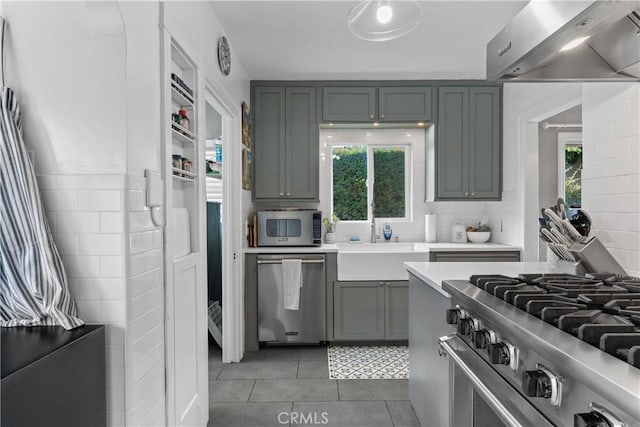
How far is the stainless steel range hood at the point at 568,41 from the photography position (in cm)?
100

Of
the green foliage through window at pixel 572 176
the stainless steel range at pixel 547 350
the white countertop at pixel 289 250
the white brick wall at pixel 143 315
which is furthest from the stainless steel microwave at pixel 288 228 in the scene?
the green foliage through window at pixel 572 176

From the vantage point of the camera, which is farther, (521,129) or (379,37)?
(521,129)

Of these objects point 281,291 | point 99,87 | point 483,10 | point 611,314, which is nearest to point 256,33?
point 483,10

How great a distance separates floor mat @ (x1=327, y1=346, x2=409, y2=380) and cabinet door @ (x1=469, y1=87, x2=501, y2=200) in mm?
1646

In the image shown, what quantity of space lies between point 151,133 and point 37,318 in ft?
2.48

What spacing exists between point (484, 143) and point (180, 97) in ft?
9.62

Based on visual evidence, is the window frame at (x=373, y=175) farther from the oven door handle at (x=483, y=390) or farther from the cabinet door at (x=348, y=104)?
the oven door handle at (x=483, y=390)

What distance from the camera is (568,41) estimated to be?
1.14 metres

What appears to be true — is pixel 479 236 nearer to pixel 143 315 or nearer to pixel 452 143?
pixel 452 143

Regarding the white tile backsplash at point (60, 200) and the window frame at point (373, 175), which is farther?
the window frame at point (373, 175)

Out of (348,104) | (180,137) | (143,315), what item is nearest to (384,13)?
(180,137)

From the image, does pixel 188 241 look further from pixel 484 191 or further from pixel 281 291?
pixel 484 191

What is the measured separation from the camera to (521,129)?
3.57 meters

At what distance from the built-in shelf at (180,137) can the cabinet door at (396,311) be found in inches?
85.3
